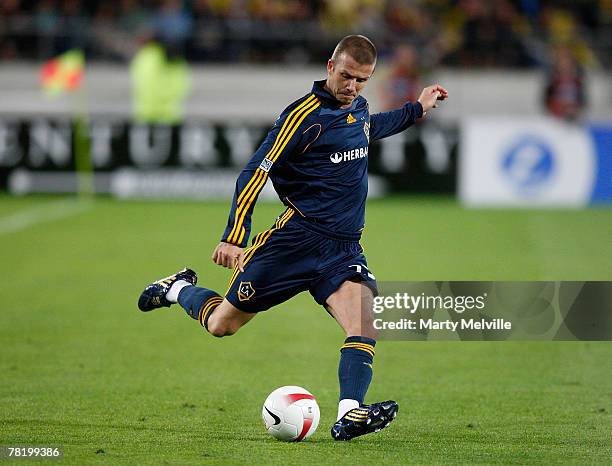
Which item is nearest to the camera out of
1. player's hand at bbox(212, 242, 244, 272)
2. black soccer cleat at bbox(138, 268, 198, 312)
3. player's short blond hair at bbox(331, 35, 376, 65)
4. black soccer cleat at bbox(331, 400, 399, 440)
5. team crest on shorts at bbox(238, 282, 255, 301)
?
black soccer cleat at bbox(331, 400, 399, 440)

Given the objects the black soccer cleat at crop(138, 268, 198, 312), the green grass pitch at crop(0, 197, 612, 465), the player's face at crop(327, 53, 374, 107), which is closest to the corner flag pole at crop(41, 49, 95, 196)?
the green grass pitch at crop(0, 197, 612, 465)

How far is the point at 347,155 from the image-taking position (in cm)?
664

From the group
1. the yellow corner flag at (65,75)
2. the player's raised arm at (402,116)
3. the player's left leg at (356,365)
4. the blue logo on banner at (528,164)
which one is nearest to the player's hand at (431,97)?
the player's raised arm at (402,116)

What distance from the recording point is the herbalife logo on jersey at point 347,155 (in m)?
6.60

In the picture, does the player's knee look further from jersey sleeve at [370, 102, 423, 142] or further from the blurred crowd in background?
the blurred crowd in background

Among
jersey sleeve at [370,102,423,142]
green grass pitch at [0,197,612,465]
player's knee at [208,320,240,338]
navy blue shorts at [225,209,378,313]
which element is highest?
jersey sleeve at [370,102,423,142]

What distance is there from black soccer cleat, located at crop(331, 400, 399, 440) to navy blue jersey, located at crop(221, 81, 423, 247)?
104cm

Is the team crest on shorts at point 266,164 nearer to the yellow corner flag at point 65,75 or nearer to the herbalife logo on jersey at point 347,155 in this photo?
the herbalife logo on jersey at point 347,155

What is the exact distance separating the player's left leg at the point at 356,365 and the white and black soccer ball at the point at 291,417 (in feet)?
0.46

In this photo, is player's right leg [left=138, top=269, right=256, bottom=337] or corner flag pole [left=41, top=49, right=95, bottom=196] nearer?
player's right leg [left=138, top=269, right=256, bottom=337]

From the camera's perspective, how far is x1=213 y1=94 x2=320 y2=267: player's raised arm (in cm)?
627

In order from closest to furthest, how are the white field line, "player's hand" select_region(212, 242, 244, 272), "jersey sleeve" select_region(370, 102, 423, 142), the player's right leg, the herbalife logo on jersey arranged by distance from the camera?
"player's hand" select_region(212, 242, 244, 272) → the herbalife logo on jersey → the player's right leg → "jersey sleeve" select_region(370, 102, 423, 142) → the white field line

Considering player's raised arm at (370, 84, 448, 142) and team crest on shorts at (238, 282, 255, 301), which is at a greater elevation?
player's raised arm at (370, 84, 448, 142)

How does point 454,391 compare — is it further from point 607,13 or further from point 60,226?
point 607,13
